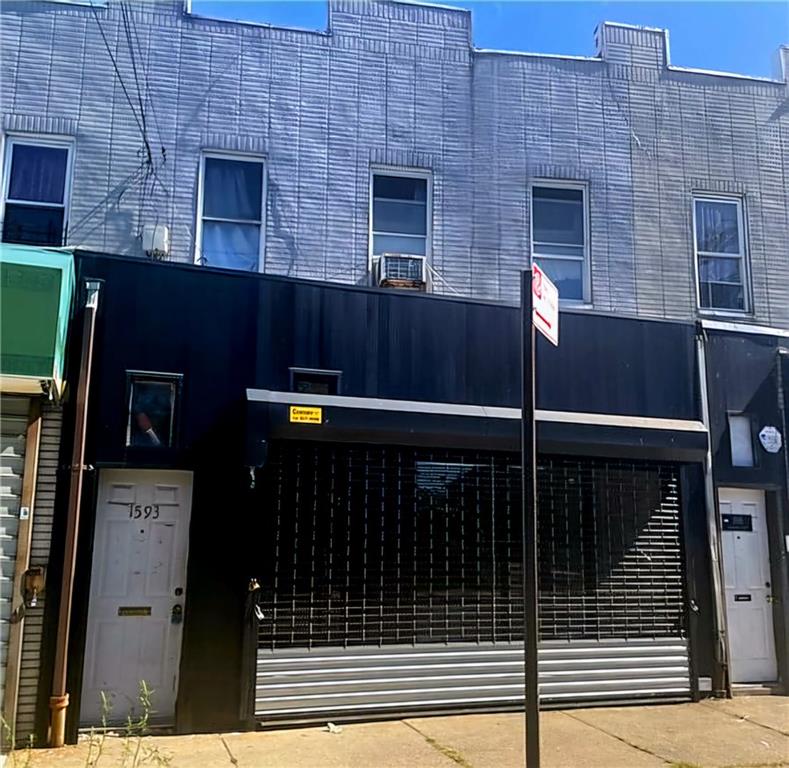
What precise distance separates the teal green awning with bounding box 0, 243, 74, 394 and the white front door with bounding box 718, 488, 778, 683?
736 cm

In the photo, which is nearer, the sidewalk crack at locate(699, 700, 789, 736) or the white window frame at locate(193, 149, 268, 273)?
the sidewalk crack at locate(699, 700, 789, 736)

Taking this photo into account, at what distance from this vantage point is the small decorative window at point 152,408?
7434 millimetres

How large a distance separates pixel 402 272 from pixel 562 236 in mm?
2240

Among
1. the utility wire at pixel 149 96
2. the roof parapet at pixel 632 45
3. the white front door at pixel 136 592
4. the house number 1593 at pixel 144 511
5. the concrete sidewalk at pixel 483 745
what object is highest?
the roof parapet at pixel 632 45

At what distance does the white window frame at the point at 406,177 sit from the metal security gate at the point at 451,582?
2291 mm

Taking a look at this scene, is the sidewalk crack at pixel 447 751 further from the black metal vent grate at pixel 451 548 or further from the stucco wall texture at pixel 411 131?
the stucco wall texture at pixel 411 131

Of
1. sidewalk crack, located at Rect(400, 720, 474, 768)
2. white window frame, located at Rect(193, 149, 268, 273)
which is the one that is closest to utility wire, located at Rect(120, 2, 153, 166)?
white window frame, located at Rect(193, 149, 268, 273)

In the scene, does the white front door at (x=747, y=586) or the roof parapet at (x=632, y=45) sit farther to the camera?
the roof parapet at (x=632, y=45)

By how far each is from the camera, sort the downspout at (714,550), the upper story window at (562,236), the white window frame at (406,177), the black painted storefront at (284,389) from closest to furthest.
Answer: the black painted storefront at (284,389)
the downspout at (714,550)
the white window frame at (406,177)
the upper story window at (562,236)

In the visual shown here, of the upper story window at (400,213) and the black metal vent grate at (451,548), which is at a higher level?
the upper story window at (400,213)

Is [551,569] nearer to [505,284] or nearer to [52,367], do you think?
[505,284]

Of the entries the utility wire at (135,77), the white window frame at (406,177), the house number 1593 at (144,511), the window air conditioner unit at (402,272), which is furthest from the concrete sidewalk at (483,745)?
the utility wire at (135,77)

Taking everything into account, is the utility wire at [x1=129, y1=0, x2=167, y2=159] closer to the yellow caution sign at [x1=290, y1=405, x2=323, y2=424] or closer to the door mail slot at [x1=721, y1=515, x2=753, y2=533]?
the yellow caution sign at [x1=290, y1=405, x2=323, y2=424]

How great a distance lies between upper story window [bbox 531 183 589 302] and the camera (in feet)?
30.7
